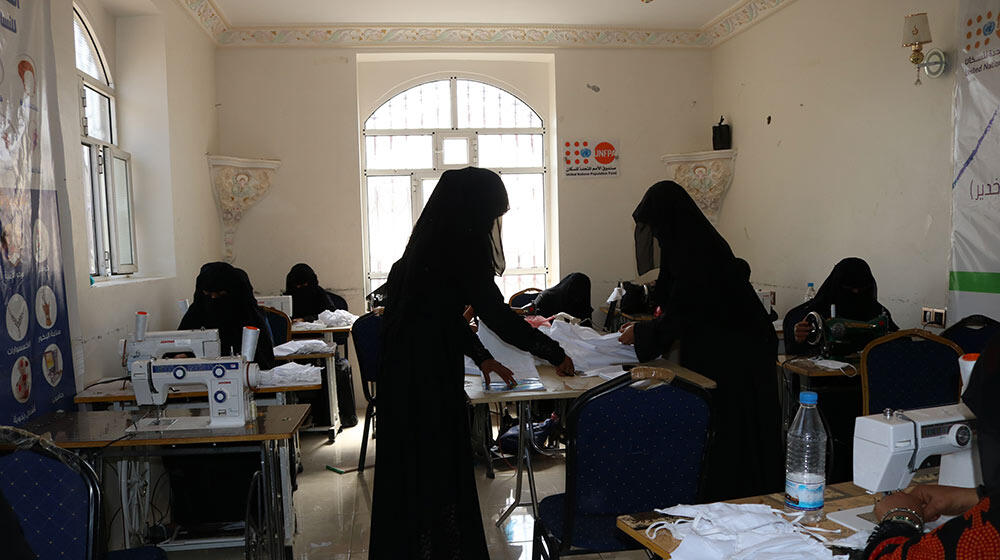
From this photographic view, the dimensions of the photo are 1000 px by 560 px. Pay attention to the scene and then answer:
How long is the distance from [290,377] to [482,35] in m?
4.49

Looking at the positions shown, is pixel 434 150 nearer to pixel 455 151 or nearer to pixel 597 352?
pixel 455 151

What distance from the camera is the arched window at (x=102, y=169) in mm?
4434

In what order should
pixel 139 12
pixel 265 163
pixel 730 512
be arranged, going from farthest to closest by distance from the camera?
1. pixel 265 163
2. pixel 139 12
3. pixel 730 512

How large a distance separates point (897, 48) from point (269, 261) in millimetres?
5429

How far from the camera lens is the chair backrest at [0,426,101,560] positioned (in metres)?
1.85

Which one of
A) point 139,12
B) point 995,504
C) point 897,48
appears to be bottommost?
point 995,504

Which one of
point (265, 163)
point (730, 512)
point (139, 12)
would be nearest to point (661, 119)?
point (265, 163)

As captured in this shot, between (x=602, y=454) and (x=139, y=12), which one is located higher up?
(x=139, y=12)

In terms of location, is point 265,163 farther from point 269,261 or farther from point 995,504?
point 995,504

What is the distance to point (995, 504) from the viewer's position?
967 millimetres

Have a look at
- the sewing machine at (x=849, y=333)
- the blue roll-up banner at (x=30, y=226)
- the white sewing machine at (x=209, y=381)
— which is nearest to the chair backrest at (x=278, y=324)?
the blue roll-up banner at (x=30, y=226)

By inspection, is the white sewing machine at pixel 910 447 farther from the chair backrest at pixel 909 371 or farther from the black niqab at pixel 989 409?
the chair backrest at pixel 909 371

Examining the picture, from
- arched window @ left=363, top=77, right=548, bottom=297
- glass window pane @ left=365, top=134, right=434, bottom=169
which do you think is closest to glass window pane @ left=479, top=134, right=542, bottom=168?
arched window @ left=363, top=77, right=548, bottom=297

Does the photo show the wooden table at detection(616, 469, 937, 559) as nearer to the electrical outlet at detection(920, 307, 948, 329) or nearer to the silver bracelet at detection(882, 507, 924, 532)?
the silver bracelet at detection(882, 507, 924, 532)
